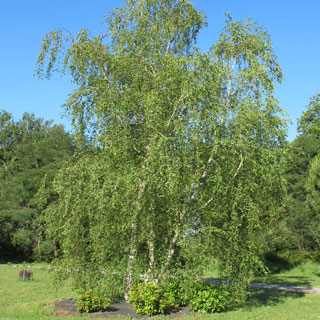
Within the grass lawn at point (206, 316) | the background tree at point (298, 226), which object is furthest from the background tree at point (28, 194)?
the background tree at point (298, 226)

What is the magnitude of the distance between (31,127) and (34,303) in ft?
138

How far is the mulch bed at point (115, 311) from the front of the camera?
10.7m

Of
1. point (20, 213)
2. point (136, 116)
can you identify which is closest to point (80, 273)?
point (136, 116)

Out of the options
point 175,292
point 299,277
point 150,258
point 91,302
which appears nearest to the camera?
point 91,302

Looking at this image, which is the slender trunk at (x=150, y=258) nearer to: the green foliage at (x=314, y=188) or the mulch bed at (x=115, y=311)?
the mulch bed at (x=115, y=311)

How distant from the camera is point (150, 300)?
10.8 metres

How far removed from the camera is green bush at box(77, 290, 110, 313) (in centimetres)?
1096

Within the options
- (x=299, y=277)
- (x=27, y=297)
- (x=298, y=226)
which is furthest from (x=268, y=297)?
(x=298, y=226)

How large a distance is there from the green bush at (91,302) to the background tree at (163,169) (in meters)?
0.37

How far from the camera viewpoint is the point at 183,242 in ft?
35.5

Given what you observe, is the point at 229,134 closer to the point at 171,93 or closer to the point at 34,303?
the point at 171,93

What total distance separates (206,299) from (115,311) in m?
2.67

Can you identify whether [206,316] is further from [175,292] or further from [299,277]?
[299,277]

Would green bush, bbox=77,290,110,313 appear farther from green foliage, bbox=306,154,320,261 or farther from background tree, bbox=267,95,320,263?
green foliage, bbox=306,154,320,261
